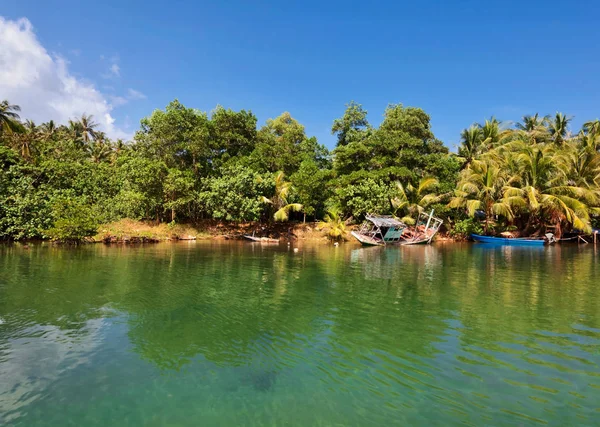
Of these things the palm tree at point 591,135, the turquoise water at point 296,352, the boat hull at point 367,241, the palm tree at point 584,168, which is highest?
the palm tree at point 591,135

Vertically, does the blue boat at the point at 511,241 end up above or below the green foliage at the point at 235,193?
below

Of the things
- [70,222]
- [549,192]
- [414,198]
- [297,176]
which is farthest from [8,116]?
[549,192]

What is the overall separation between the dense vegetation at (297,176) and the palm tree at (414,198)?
152 mm

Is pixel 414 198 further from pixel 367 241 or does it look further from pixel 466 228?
pixel 367 241

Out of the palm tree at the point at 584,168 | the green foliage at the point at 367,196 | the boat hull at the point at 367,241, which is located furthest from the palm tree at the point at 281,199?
the palm tree at the point at 584,168

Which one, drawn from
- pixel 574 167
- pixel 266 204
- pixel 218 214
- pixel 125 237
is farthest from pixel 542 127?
pixel 125 237

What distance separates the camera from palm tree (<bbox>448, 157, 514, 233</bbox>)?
37184 mm

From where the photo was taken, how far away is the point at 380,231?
35531 millimetres

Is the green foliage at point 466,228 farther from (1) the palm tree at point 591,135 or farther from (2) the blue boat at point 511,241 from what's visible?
(1) the palm tree at point 591,135

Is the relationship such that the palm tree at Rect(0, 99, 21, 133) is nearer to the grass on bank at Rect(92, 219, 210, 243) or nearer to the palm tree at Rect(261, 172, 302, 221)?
the grass on bank at Rect(92, 219, 210, 243)

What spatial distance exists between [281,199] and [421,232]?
15839mm

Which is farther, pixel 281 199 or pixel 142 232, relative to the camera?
pixel 281 199

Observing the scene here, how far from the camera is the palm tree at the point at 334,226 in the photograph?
37.2 meters

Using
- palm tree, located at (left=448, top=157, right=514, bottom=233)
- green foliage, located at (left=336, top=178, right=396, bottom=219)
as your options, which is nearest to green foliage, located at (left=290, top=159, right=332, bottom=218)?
green foliage, located at (left=336, top=178, right=396, bottom=219)
